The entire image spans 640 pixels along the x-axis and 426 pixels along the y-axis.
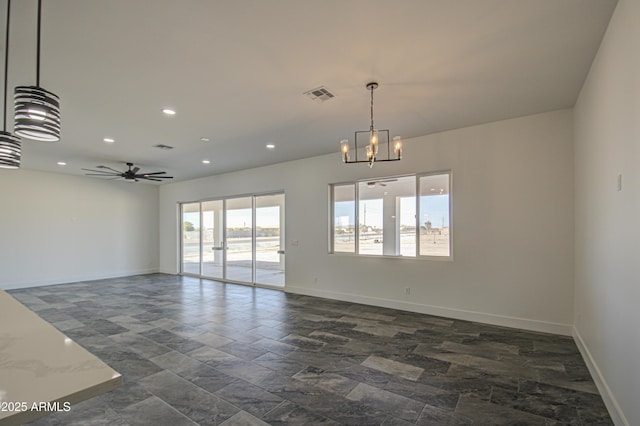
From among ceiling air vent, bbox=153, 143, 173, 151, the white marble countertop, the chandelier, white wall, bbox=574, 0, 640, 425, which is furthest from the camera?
ceiling air vent, bbox=153, 143, 173, 151

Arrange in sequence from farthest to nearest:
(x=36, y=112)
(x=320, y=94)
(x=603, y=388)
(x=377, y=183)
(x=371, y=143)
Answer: (x=377, y=183) < (x=320, y=94) < (x=371, y=143) < (x=603, y=388) < (x=36, y=112)

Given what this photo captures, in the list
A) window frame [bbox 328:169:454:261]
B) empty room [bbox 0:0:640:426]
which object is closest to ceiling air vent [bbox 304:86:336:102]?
empty room [bbox 0:0:640:426]

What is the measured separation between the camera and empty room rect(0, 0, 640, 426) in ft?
7.25

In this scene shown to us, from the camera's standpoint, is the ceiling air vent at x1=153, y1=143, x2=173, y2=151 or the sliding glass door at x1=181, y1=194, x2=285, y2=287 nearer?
the ceiling air vent at x1=153, y1=143, x2=173, y2=151

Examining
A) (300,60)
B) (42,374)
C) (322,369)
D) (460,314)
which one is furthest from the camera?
(460,314)

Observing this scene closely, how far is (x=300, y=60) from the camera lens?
9.39 ft

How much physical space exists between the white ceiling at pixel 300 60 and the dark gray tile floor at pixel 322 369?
3.01 metres

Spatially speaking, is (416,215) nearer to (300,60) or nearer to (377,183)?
(377,183)

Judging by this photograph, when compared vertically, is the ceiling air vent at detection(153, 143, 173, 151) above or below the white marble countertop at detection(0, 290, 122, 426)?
above

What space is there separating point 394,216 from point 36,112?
5082mm

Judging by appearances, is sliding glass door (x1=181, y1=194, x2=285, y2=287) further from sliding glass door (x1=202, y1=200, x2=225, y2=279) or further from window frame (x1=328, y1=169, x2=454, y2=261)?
window frame (x1=328, y1=169, x2=454, y2=261)

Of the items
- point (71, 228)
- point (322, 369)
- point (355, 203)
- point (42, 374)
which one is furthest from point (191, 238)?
point (42, 374)

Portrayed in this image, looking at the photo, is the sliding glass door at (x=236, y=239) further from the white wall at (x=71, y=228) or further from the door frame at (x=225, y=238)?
the white wall at (x=71, y=228)

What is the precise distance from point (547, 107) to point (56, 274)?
36.9 ft
